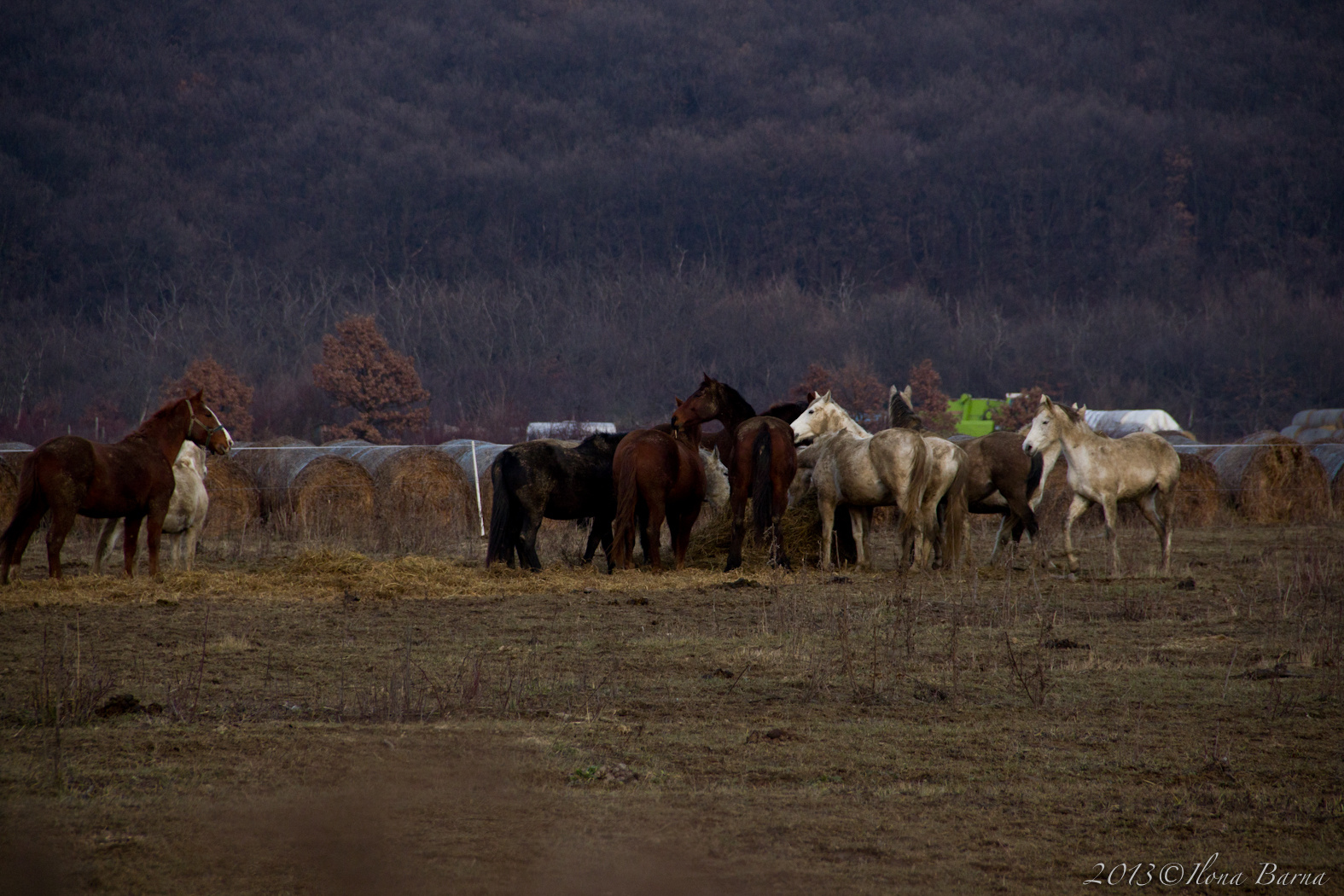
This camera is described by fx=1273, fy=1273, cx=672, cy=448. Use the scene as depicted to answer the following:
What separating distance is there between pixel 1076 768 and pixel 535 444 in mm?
9239

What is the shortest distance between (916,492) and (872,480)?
0.49 metres

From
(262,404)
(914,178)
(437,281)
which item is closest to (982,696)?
(262,404)

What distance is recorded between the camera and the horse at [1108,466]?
14320mm

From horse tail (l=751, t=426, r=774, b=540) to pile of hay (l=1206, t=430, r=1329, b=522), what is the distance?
13.0 metres

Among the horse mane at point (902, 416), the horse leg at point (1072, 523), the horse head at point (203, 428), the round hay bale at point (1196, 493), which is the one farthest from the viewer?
the round hay bale at point (1196, 493)

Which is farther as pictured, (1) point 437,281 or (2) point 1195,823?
(1) point 437,281

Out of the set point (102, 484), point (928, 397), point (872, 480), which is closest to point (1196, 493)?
point (872, 480)

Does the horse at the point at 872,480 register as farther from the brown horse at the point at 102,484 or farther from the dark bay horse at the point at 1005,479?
the brown horse at the point at 102,484

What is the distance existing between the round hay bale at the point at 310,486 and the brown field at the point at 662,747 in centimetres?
985

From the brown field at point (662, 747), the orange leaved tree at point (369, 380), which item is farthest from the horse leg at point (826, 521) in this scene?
the orange leaved tree at point (369, 380)

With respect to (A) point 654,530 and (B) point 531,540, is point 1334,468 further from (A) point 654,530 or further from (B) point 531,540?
(B) point 531,540

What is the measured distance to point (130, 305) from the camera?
91.6 meters

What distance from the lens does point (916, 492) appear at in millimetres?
13953

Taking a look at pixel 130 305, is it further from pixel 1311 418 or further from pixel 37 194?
pixel 1311 418
